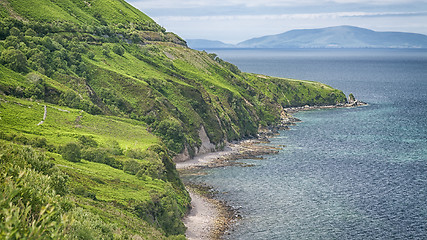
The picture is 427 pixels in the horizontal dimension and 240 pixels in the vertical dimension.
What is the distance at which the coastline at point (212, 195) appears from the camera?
85.3 m

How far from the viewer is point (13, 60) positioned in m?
127

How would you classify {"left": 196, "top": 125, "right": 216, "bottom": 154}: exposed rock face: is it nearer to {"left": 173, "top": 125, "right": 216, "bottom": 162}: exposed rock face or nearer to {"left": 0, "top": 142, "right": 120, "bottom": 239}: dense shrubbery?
{"left": 173, "top": 125, "right": 216, "bottom": 162}: exposed rock face

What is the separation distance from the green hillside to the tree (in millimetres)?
251

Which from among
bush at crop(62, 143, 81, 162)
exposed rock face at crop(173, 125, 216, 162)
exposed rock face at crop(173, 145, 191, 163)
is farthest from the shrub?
exposed rock face at crop(173, 125, 216, 162)

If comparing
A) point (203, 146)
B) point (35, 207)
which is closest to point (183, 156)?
point (203, 146)

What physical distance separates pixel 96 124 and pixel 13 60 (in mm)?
31029

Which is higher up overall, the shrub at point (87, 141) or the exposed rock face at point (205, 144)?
the shrub at point (87, 141)

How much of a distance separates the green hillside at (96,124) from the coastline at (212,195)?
3391 millimetres

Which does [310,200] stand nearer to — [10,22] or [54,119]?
[54,119]

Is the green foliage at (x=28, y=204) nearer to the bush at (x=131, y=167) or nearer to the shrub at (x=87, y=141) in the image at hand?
the bush at (x=131, y=167)

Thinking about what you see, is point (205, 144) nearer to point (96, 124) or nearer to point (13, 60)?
point (96, 124)

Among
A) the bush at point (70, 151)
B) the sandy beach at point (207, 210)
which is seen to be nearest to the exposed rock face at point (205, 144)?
the sandy beach at point (207, 210)

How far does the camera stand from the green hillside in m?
50.0

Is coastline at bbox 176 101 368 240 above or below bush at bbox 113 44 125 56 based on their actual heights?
below
